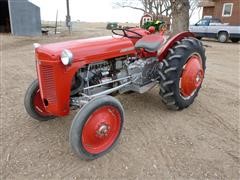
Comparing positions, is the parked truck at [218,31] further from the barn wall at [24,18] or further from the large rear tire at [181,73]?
the large rear tire at [181,73]

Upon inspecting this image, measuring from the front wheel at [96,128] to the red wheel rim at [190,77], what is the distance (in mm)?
1330

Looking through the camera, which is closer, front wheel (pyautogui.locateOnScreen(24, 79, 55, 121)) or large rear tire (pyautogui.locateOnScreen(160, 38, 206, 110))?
front wheel (pyautogui.locateOnScreen(24, 79, 55, 121))

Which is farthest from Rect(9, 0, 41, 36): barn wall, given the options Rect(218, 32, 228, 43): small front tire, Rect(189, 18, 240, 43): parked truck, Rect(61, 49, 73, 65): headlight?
Rect(61, 49, 73, 65): headlight

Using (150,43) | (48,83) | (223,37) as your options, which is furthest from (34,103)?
(223,37)

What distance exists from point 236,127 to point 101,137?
6.47ft

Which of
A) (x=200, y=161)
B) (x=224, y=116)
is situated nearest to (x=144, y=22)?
(x=224, y=116)

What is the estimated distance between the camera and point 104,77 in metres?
3.47

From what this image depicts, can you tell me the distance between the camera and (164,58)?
12.7ft

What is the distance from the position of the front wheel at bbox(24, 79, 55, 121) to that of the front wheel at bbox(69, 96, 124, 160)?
106cm

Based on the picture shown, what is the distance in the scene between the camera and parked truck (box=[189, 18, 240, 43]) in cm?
1551

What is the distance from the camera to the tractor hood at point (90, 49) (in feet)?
9.67

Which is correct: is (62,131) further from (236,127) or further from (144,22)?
(144,22)

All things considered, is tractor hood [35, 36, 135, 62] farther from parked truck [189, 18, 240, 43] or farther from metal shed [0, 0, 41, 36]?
metal shed [0, 0, 41, 36]

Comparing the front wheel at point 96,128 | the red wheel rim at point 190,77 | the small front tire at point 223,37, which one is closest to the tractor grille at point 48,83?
the front wheel at point 96,128
